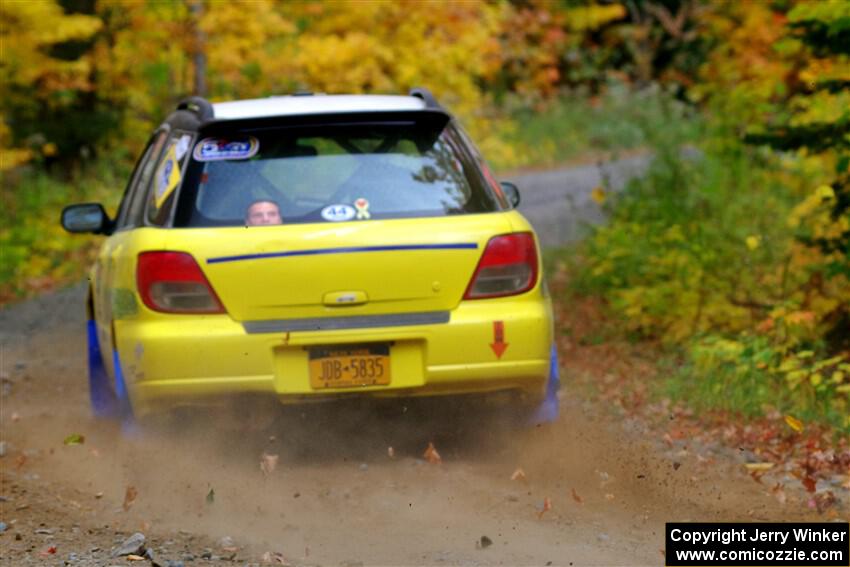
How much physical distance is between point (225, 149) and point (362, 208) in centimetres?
70

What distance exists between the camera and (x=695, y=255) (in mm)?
9867

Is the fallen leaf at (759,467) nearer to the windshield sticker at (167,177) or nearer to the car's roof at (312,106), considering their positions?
the car's roof at (312,106)

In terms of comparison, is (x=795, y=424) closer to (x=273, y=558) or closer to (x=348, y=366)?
(x=348, y=366)

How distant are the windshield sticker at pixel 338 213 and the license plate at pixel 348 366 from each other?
0.57 meters

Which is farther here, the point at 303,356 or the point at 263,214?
the point at 263,214

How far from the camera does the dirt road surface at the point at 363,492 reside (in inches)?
205

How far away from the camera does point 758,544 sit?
5129mm

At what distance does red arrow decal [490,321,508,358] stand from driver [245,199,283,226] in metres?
1.05

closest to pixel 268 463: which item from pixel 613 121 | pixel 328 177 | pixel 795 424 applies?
pixel 328 177

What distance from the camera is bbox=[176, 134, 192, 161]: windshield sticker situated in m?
6.48

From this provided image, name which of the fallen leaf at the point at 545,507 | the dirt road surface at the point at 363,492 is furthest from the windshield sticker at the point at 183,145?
the fallen leaf at the point at 545,507

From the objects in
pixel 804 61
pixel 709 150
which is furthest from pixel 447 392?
pixel 804 61

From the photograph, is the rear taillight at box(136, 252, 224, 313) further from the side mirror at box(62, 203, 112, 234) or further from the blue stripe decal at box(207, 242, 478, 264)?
the side mirror at box(62, 203, 112, 234)

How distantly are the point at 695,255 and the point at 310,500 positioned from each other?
186 inches
